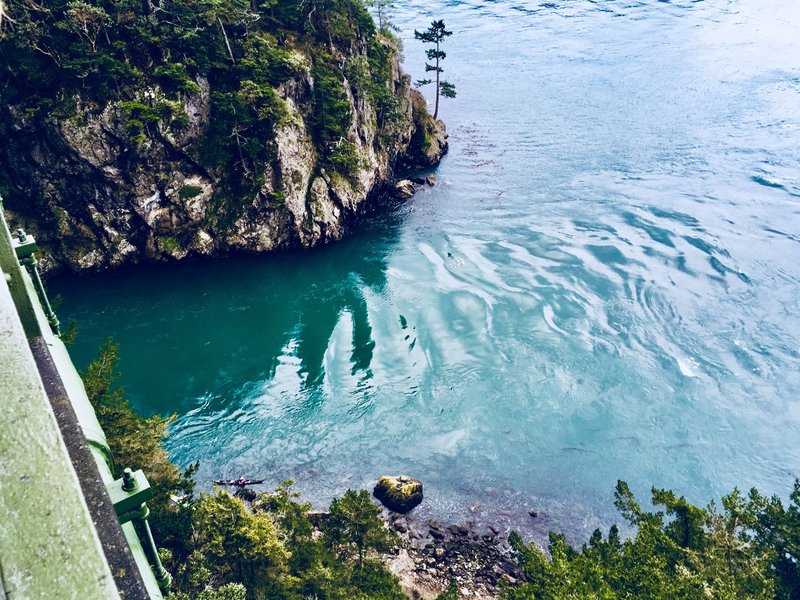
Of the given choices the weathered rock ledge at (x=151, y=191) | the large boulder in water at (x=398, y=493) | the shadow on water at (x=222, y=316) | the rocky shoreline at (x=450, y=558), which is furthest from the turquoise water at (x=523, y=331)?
the weathered rock ledge at (x=151, y=191)

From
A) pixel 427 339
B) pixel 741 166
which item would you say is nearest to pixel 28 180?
pixel 427 339

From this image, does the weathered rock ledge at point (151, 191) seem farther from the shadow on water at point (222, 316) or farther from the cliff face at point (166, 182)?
the shadow on water at point (222, 316)

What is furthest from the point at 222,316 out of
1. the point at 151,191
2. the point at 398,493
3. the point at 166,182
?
the point at 398,493

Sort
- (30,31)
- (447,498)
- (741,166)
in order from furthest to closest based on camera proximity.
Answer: (741,166), (30,31), (447,498)

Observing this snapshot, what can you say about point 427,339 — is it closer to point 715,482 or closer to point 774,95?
point 715,482

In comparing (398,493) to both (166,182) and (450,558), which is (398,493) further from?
(166,182)

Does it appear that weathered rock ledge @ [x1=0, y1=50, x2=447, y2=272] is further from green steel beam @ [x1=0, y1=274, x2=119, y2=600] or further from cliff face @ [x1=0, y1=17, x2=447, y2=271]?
green steel beam @ [x1=0, y1=274, x2=119, y2=600]
